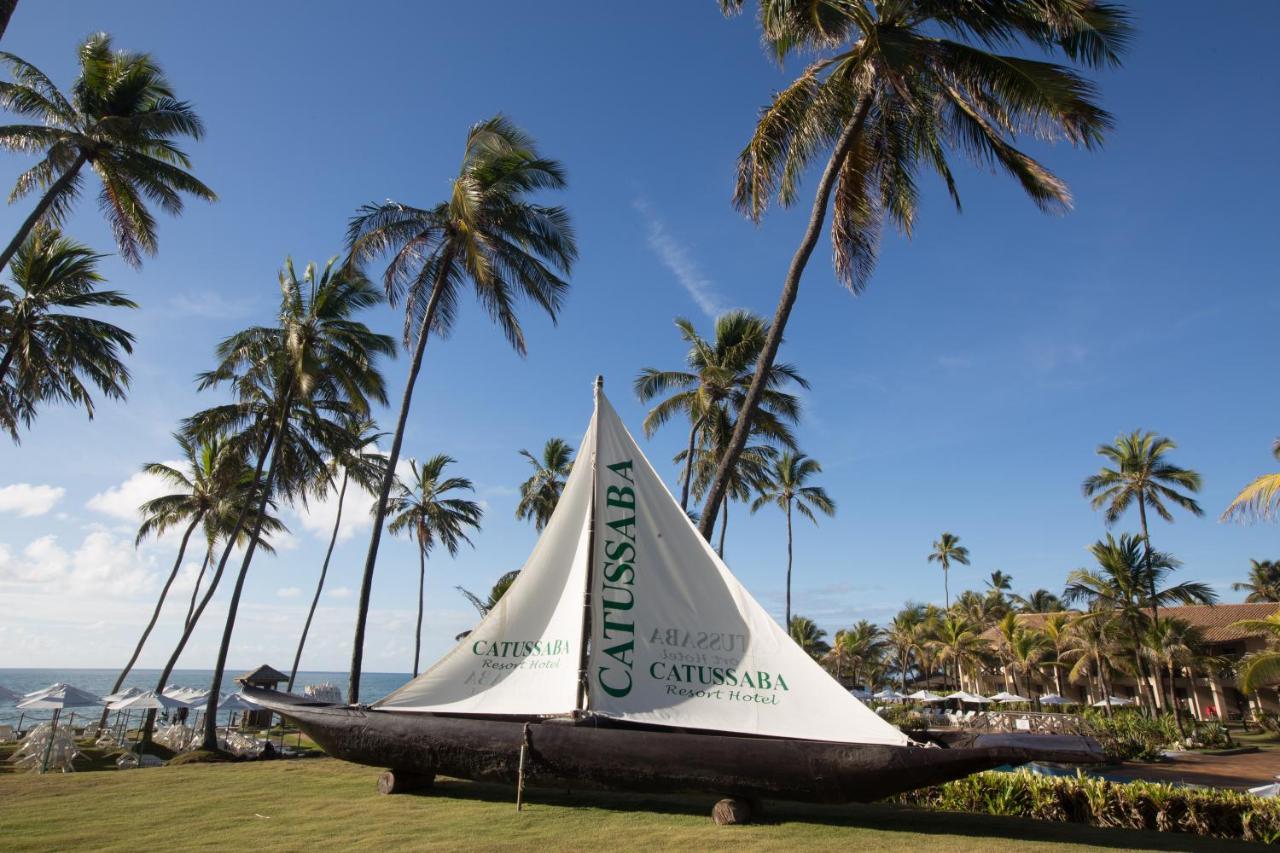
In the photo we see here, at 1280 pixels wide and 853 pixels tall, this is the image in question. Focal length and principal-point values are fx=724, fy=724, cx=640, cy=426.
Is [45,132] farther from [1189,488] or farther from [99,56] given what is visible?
[1189,488]

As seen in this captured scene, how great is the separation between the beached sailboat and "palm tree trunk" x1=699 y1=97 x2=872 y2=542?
285cm

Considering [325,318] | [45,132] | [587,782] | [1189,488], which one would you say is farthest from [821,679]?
[1189,488]

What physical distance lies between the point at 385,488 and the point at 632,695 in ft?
32.1

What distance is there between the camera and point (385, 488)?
16609 millimetres

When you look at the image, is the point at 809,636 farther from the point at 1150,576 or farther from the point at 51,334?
the point at 51,334

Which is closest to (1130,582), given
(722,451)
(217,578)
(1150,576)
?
(1150,576)

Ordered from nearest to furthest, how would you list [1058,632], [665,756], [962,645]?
[665,756] → [1058,632] → [962,645]

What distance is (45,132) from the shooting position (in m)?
14.8

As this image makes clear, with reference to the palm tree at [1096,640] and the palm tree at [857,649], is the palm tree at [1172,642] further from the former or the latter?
the palm tree at [857,649]

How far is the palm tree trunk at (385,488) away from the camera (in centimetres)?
1647

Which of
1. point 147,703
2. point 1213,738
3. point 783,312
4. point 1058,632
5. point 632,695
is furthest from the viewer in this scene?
point 1058,632

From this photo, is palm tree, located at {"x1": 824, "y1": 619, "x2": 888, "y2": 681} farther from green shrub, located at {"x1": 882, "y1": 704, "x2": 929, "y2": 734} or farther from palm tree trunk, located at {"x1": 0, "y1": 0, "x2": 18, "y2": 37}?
palm tree trunk, located at {"x1": 0, "y1": 0, "x2": 18, "y2": 37}

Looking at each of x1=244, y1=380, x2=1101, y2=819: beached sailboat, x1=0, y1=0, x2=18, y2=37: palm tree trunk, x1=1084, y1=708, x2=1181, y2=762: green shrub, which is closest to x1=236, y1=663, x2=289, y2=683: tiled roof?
x1=244, y1=380, x2=1101, y2=819: beached sailboat

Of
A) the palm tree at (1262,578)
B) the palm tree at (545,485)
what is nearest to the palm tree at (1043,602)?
the palm tree at (1262,578)
